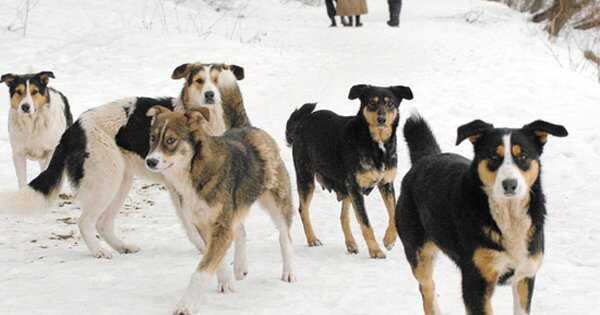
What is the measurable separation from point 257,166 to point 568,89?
8.99 metres

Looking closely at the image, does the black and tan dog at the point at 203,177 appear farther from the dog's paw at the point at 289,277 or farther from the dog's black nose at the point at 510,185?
the dog's black nose at the point at 510,185

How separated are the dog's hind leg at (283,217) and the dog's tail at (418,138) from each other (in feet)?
3.67

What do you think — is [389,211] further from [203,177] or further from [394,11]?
[394,11]

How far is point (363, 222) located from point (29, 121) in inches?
162

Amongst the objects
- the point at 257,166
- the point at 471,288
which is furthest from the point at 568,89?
the point at 471,288

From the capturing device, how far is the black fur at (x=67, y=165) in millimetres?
6773

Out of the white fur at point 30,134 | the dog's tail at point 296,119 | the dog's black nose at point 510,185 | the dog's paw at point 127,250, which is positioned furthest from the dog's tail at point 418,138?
the white fur at point 30,134

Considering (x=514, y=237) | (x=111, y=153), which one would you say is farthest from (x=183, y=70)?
(x=514, y=237)

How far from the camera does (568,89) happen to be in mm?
13336

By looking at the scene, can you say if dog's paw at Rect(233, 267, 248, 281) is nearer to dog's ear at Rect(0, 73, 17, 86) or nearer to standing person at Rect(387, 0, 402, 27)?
dog's ear at Rect(0, 73, 17, 86)

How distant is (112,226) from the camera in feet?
23.4

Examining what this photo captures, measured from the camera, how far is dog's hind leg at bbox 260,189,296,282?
6.12 metres

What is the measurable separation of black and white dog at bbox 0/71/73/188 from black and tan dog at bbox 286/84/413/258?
3198 mm

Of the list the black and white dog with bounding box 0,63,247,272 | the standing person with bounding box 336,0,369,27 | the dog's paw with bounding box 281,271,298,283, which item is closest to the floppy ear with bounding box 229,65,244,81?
the black and white dog with bounding box 0,63,247,272
